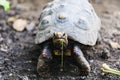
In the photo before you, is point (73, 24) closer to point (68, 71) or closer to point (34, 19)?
point (68, 71)

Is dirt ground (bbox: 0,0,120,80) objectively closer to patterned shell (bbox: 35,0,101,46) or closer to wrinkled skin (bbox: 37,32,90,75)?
wrinkled skin (bbox: 37,32,90,75)

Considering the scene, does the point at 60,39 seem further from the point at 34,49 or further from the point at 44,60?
the point at 34,49

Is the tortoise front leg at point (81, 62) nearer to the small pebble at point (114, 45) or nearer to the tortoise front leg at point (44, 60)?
the tortoise front leg at point (44, 60)

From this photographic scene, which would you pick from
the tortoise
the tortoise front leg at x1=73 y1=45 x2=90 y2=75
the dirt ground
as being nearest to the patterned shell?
the tortoise

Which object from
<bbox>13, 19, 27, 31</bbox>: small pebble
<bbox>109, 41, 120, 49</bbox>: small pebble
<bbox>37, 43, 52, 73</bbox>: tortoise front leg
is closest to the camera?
<bbox>37, 43, 52, 73</bbox>: tortoise front leg

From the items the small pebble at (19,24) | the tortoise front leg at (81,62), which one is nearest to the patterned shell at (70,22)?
the tortoise front leg at (81,62)

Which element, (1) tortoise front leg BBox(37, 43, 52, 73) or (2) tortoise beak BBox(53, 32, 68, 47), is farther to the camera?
(1) tortoise front leg BBox(37, 43, 52, 73)

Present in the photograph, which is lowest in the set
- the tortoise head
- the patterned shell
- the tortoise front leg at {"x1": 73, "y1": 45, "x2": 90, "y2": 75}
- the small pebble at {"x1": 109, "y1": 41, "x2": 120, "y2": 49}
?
the tortoise front leg at {"x1": 73, "y1": 45, "x2": 90, "y2": 75}
